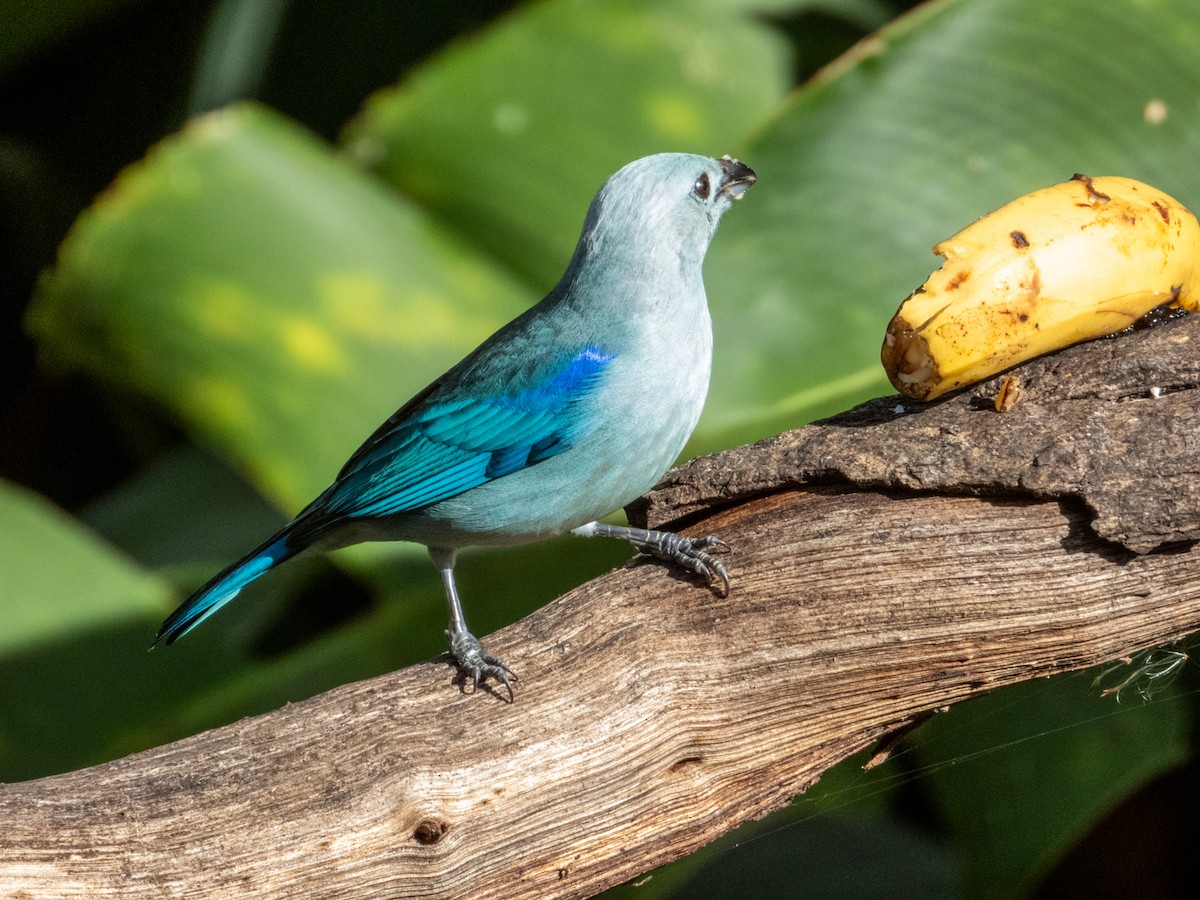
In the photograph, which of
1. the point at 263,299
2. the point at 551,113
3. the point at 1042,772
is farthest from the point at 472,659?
the point at 551,113

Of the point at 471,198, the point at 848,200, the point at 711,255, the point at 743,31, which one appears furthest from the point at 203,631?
the point at 743,31

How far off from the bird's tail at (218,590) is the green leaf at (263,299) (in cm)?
67

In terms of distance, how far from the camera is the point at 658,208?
278 centimetres

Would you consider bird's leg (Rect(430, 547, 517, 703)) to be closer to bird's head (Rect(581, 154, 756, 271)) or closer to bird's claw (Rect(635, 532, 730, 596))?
bird's claw (Rect(635, 532, 730, 596))

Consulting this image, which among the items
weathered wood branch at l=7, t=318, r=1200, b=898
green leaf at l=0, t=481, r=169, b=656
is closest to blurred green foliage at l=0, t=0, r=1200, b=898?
green leaf at l=0, t=481, r=169, b=656

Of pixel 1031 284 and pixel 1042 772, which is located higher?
pixel 1031 284

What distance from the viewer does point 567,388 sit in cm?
271

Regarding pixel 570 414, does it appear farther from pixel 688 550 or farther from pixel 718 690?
pixel 718 690

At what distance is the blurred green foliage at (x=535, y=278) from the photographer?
134 inches

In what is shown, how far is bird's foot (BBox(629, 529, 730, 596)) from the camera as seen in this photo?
8.02 feet

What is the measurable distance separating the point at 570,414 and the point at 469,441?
0.80 feet

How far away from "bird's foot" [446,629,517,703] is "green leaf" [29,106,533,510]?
1.10 meters

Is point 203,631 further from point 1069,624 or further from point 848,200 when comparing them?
point 1069,624

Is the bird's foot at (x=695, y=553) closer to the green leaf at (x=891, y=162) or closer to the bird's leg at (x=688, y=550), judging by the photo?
the bird's leg at (x=688, y=550)
